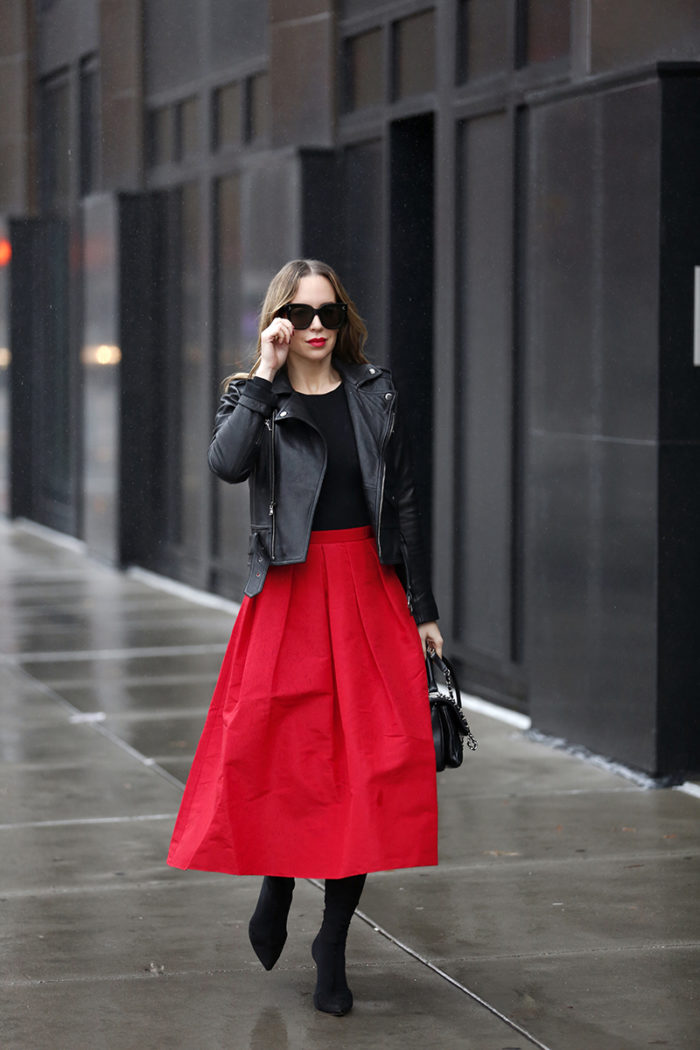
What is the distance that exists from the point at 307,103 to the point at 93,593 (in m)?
4.25

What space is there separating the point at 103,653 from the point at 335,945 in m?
6.45

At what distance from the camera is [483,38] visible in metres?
9.27

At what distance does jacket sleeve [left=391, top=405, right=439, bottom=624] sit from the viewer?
4859 mm

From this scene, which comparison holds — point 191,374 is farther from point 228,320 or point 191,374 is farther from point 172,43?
point 172,43

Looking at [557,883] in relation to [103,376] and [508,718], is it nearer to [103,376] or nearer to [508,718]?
[508,718]

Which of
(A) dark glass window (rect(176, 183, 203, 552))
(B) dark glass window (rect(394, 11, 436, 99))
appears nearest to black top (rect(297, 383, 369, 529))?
(B) dark glass window (rect(394, 11, 436, 99))

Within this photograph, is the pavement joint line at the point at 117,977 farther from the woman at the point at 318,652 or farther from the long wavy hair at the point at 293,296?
the long wavy hair at the point at 293,296

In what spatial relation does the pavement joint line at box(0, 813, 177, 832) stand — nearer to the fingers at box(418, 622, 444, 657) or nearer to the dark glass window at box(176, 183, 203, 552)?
the fingers at box(418, 622, 444, 657)

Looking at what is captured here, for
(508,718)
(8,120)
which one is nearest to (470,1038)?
(508,718)

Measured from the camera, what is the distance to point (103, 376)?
52.7 ft

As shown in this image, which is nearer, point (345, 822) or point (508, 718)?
point (345, 822)

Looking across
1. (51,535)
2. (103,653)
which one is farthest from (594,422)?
(51,535)

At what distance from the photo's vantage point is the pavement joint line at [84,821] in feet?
22.5

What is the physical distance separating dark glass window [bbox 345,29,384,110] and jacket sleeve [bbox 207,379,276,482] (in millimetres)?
6369
